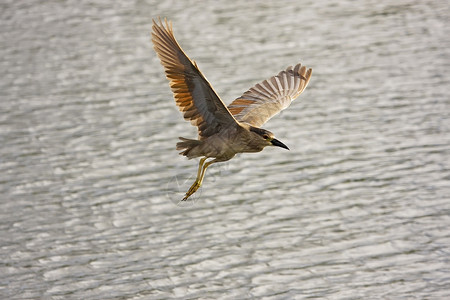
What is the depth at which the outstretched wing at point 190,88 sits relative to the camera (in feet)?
31.5

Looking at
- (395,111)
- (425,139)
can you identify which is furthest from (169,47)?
(395,111)

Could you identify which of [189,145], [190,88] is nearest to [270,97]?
[189,145]

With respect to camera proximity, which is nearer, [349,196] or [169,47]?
[169,47]

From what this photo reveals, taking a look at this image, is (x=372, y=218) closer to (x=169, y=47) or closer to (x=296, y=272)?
(x=296, y=272)

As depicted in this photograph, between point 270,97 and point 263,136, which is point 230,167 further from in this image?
point 263,136

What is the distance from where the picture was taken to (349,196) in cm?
1673

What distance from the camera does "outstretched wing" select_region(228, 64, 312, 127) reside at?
11.4 metres

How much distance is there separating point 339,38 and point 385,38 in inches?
52.2

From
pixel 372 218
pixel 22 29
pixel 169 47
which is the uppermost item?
pixel 169 47

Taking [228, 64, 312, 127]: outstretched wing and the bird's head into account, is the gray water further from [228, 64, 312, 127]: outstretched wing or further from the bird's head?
the bird's head

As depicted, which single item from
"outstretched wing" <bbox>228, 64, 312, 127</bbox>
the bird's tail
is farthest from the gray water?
the bird's tail

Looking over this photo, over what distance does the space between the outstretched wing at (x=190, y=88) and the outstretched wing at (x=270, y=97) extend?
1.04 m

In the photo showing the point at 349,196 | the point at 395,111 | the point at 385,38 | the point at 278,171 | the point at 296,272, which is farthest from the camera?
the point at 385,38

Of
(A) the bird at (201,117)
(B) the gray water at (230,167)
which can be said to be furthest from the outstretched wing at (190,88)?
(B) the gray water at (230,167)
